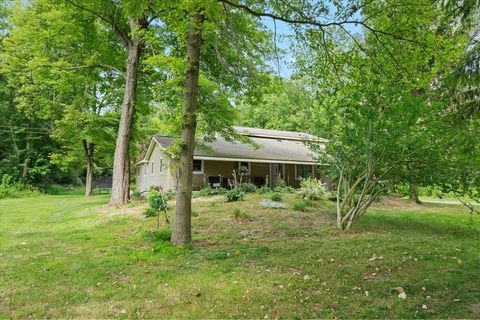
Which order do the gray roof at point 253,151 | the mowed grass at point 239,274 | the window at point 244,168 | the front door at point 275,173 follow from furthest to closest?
the front door at point 275,173, the window at point 244,168, the gray roof at point 253,151, the mowed grass at point 239,274

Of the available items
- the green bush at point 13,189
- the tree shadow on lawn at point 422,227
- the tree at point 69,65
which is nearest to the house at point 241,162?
the tree at point 69,65

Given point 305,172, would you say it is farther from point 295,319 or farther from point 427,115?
point 295,319

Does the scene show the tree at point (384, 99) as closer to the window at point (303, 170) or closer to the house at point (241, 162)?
the house at point (241, 162)

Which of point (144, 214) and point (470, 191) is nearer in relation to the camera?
point (470, 191)

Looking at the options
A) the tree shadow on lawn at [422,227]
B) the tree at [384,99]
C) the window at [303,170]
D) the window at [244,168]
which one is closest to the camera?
the tree at [384,99]

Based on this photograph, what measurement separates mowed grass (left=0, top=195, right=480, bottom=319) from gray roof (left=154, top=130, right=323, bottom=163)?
36.2 feet

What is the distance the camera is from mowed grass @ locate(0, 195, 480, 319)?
12.0 ft

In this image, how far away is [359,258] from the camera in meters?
5.48

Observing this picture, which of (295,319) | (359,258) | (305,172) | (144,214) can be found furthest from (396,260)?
(305,172)

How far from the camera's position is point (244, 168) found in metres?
21.6

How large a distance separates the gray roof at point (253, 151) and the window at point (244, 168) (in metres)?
0.95

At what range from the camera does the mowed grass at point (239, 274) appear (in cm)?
367

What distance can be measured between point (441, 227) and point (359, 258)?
19.0ft

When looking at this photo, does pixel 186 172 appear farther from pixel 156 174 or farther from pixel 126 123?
pixel 156 174
